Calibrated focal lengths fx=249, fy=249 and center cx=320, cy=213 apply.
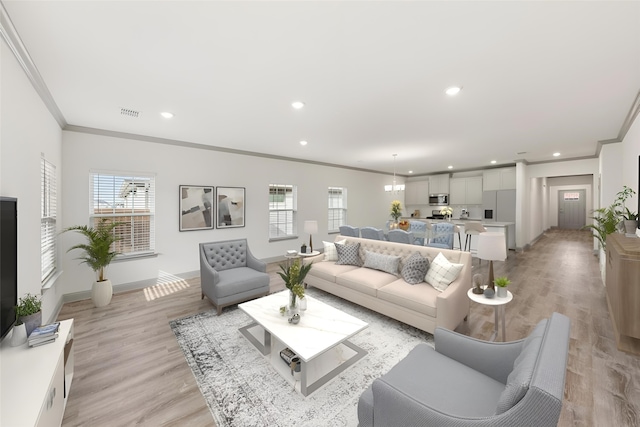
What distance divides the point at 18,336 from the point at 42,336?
14cm

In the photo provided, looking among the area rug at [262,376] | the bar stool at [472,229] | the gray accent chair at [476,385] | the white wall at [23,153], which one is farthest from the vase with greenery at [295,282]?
the bar stool at [472,229]

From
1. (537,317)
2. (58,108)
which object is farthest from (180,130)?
(537,317)

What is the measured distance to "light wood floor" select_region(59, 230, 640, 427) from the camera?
1888mm

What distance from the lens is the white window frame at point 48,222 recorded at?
117 inches

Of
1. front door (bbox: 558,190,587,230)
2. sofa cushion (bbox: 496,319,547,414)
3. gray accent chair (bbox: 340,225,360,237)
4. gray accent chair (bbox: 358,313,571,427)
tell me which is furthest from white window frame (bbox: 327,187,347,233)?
front door (bbox: 558,190,587,230)

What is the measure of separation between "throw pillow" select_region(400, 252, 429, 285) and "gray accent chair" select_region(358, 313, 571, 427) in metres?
1.45

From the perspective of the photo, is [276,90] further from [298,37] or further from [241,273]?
[241,273]

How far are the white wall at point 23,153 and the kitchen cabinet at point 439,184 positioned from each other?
10.1m

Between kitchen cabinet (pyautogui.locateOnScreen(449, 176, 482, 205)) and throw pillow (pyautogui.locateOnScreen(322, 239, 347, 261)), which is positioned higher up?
kitchen cabinet (pyautogui.locateOnScreen(449, 176, 482, 205))

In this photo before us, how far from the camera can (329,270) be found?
13.4ft

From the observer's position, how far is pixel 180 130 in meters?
4.26

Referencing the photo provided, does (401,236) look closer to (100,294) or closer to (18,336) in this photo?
(18,336)

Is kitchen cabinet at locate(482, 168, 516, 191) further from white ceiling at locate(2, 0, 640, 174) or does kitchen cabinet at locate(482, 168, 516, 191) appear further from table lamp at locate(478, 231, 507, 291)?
table lamp at locate(478, 231, 507, 291)

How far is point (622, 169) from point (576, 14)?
16.9ft
